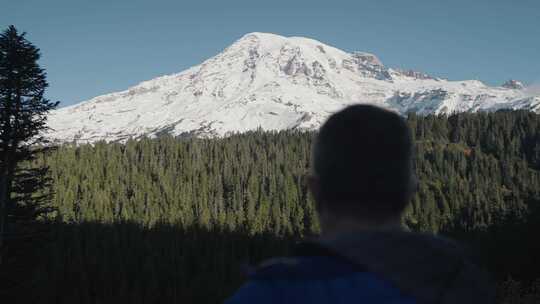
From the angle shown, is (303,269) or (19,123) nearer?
(303,269)

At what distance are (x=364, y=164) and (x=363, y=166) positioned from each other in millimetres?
12

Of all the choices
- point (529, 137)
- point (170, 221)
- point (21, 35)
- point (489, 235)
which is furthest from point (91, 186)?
point (529, 137)

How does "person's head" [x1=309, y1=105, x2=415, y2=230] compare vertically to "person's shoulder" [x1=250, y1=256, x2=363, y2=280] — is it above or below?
above

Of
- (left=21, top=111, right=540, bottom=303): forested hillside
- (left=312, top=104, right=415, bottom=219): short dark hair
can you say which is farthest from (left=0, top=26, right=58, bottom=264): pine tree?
(left=312, top=104, right=415, bottom=219): short dark hair

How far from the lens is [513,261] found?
68.4 meters

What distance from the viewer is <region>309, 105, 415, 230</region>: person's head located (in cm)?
250

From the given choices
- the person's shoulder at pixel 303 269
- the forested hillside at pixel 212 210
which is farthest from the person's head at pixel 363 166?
the forested hillside at pixel 212 210

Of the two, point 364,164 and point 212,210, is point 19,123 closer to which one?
point 364,164

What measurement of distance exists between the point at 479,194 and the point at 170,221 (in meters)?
91.9

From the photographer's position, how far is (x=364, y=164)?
2502 mm

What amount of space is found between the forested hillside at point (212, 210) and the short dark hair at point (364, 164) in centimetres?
2008

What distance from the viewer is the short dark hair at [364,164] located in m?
2.50

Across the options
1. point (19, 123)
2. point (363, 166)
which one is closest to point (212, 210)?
point (19, 123)

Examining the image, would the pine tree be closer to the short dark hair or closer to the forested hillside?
the forested hillside
